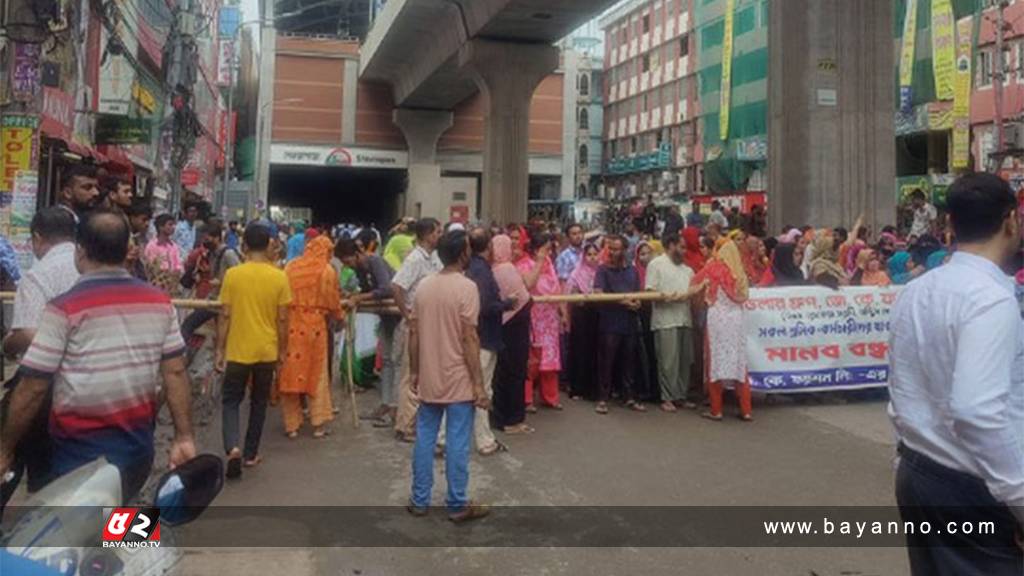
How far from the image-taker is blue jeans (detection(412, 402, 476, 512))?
5145 millimetres

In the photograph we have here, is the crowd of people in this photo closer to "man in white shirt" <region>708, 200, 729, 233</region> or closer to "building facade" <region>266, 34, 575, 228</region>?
"man in white shirt" <region>708, 200, 729, 233</region>

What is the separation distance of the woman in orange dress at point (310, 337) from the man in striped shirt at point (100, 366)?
3755mm

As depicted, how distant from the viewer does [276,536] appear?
486cm

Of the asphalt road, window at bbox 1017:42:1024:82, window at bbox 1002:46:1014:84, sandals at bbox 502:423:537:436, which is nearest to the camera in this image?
the asphalt road

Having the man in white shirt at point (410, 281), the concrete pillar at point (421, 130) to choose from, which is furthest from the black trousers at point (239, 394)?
the concrete pillar at point (421, 130)

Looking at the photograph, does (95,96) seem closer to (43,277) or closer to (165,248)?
(165,248)

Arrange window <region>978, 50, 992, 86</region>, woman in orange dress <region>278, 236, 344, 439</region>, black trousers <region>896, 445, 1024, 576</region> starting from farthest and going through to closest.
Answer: window <region>978, 50, 992, 86</region>, woman in orange dress <region>278, 236, 344, 439</region>, black trousers <region>896, 445, 1024, 576</region>

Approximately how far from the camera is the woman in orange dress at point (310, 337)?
7.05 metres

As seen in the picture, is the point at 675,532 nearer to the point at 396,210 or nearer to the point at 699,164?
the point at 396,210

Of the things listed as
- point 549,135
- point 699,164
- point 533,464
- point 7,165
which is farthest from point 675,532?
point 699,164

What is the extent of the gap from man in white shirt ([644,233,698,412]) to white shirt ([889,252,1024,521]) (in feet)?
18.7

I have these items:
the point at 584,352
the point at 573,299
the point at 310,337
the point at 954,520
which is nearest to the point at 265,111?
the point at 584,352

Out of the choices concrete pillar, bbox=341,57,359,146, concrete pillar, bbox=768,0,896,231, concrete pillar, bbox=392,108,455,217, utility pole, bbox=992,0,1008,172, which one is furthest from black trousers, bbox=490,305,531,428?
concrete pillar, bbox=341,57,359,146

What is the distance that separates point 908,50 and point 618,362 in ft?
101
